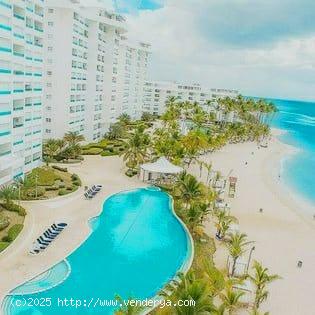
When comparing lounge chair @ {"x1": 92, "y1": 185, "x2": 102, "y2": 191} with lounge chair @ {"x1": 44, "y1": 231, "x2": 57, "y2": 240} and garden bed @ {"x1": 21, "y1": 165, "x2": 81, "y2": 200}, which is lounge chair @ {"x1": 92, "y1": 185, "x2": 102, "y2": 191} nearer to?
garden bed @ {"x1": 21, "y1": 165, "x2": 81, "y2": 200}

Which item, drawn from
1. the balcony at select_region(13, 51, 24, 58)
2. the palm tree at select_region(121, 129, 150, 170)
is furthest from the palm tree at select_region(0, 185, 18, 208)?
the palm tree at select_region(121, 129, 150, 170)

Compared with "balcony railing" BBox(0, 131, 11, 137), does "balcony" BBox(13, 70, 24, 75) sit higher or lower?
higher

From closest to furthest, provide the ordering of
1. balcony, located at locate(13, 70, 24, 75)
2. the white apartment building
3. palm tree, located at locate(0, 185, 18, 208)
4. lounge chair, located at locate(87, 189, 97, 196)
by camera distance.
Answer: palm tree, located at locate(0, 185, 18, 208) < balcony, located at locate(13, 70, 24, 75) < lounge chair, located at locate(87, 189, 97, 196) < the white apartment building

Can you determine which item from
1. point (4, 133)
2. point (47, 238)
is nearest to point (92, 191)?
point (4, 133)

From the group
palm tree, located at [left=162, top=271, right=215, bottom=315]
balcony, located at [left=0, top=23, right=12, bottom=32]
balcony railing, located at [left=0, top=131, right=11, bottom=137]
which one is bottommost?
palm tree, located at [left=162, top=271, right=215, bottom=315]

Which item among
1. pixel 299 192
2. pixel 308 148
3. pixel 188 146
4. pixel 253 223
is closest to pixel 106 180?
pixel 188 146

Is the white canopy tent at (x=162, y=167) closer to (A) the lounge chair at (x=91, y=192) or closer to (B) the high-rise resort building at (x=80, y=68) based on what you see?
(A) the lounge chair at (x=91, y=192)
